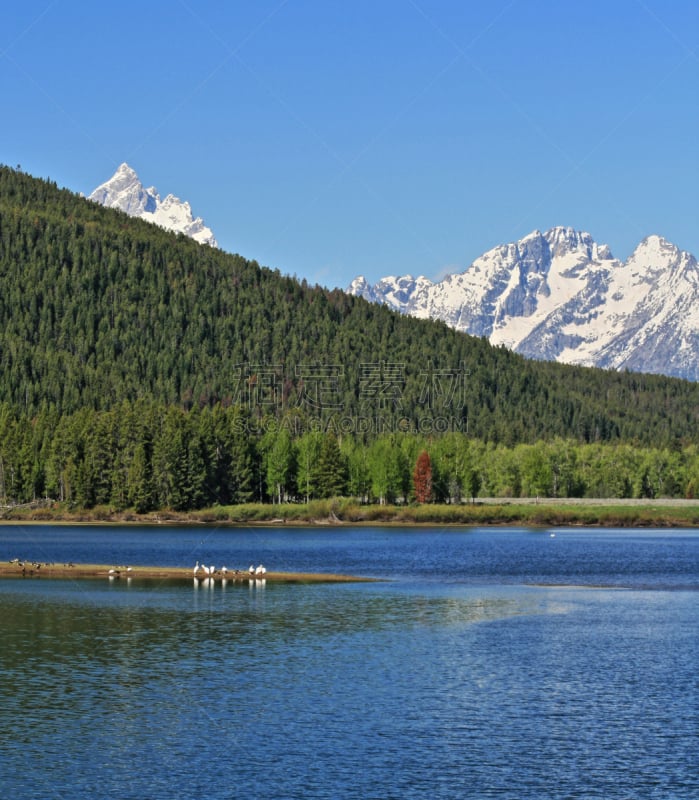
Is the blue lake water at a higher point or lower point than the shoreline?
lower

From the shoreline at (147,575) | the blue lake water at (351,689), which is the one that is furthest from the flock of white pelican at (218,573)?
the blue lake water at (351,689)

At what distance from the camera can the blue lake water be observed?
4219 centimetres

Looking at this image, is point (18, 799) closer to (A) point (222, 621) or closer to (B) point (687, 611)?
(A) point (222, 621)

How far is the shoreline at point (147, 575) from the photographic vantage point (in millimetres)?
101375

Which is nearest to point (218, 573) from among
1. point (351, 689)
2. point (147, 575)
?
point (147, 575)

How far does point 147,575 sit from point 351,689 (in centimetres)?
4824

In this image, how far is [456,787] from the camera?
4091 cm

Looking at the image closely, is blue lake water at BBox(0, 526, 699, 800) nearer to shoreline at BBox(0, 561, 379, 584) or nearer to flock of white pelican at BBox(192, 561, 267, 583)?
shoreline at BBox(0, 561, 379, 584)

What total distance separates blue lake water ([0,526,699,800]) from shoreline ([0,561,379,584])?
150cm

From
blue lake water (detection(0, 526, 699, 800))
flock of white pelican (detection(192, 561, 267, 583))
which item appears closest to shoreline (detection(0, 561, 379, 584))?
flock of white pelican (detection(192, 561, 267, 583))

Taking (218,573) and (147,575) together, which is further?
(218,573)

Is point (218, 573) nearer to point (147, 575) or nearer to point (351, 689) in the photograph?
point (147, 575)

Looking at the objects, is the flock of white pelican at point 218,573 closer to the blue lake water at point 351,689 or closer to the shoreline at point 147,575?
the shoreline at point 147,575

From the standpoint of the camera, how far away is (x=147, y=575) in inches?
3986
